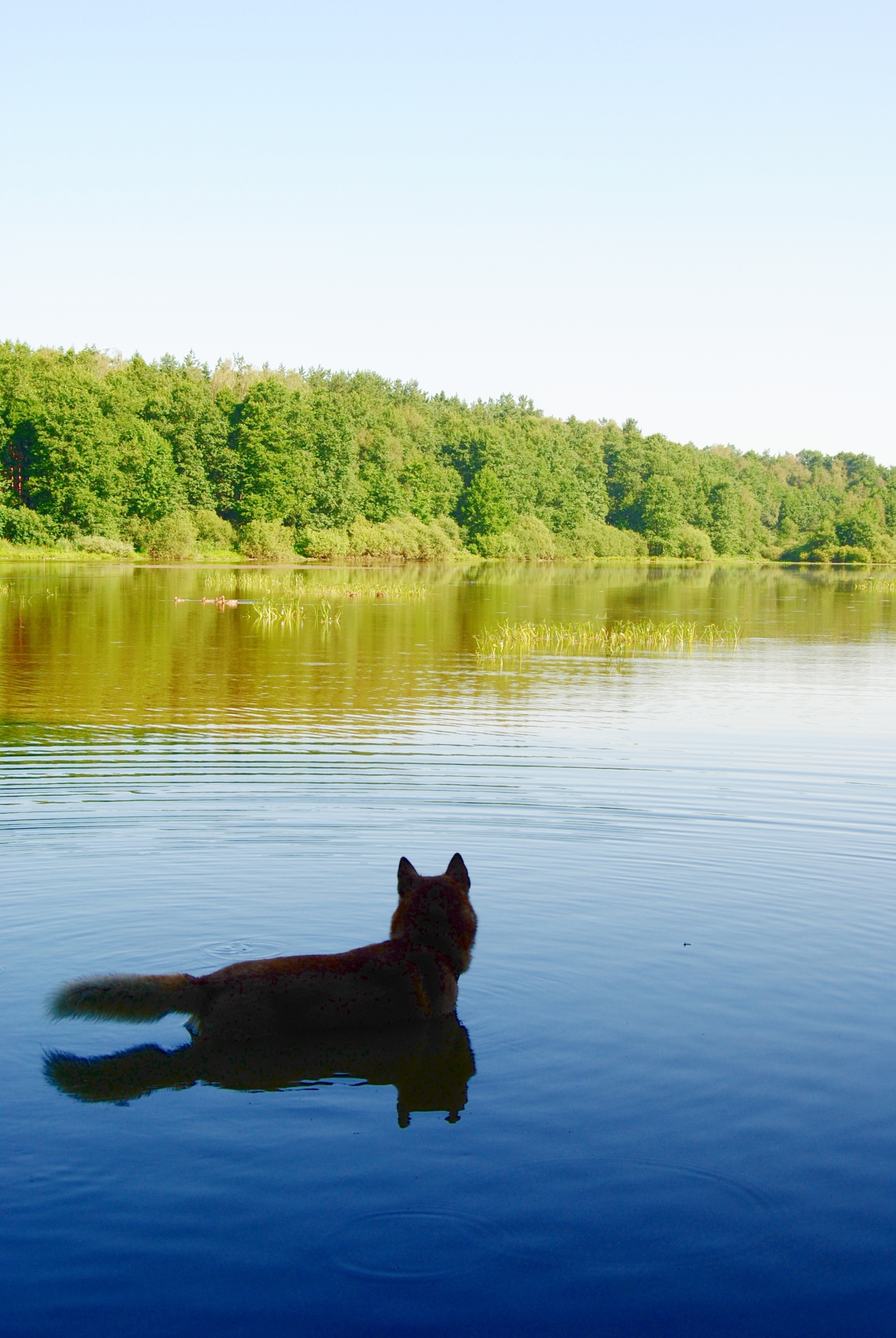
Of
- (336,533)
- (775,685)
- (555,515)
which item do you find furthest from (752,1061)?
(555,515)

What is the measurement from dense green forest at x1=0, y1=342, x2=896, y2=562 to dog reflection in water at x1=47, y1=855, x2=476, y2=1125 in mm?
108945

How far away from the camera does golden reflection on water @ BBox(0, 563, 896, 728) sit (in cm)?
2650

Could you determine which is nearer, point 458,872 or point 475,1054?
point 475,1054

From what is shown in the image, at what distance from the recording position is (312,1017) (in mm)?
7289

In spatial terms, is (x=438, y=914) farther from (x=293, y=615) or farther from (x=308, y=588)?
(x=308, y=588)

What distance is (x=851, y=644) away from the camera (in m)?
47.4

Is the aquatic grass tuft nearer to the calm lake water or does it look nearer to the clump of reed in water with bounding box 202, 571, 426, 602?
the clump of reed in water with bounding box 202, 571, 426, 602

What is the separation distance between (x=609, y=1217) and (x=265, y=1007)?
2333 mm

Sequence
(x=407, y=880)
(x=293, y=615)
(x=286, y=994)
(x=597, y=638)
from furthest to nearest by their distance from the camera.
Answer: (x=293, y=615) → (x=597, y=638) → (x=407, y=880) → (x=286, y=994)

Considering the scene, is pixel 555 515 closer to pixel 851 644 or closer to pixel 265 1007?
pixel 851 644

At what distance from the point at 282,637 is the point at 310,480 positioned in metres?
98.1

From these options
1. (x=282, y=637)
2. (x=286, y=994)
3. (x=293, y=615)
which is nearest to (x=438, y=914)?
(x=286, y=994)

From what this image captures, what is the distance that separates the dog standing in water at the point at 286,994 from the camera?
721 cm

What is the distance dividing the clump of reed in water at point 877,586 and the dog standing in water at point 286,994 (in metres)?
94.2
